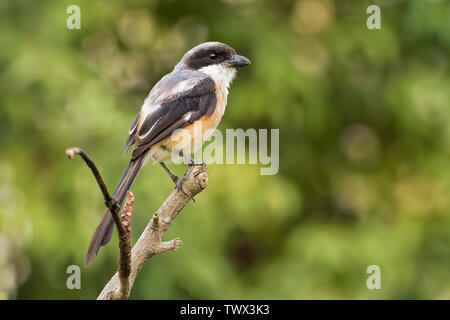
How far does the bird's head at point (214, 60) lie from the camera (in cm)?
491

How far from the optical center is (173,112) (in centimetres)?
422

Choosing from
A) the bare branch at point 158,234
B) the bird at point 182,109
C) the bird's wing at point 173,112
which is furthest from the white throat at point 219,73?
the bare branch at point 158,234

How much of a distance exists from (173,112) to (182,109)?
96mm

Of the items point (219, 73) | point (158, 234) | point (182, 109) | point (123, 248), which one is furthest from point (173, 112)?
point (123, 248)

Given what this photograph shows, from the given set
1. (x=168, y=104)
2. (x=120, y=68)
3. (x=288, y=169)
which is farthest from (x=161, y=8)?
(x=168, y=104)

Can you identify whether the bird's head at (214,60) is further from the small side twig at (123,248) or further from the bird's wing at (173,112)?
the small side twig at (123,248)

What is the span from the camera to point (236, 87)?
7.11 m

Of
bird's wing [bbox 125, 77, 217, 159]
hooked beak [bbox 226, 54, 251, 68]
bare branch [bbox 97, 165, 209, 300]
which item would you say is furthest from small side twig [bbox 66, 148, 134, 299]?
hooked beak [bbox 226, 54, 251, 68]

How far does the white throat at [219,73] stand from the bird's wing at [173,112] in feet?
0.46

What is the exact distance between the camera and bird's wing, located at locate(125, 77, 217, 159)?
401cm

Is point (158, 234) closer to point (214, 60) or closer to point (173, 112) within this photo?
point (173, 112)

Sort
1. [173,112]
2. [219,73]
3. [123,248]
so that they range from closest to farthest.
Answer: [123,248]
[173,112]
[219,73]

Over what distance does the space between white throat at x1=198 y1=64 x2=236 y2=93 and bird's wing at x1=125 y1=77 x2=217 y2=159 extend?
0.46ft

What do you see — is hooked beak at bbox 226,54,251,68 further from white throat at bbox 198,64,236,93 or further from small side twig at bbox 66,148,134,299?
small side twig at bbox 66,148,134,299
